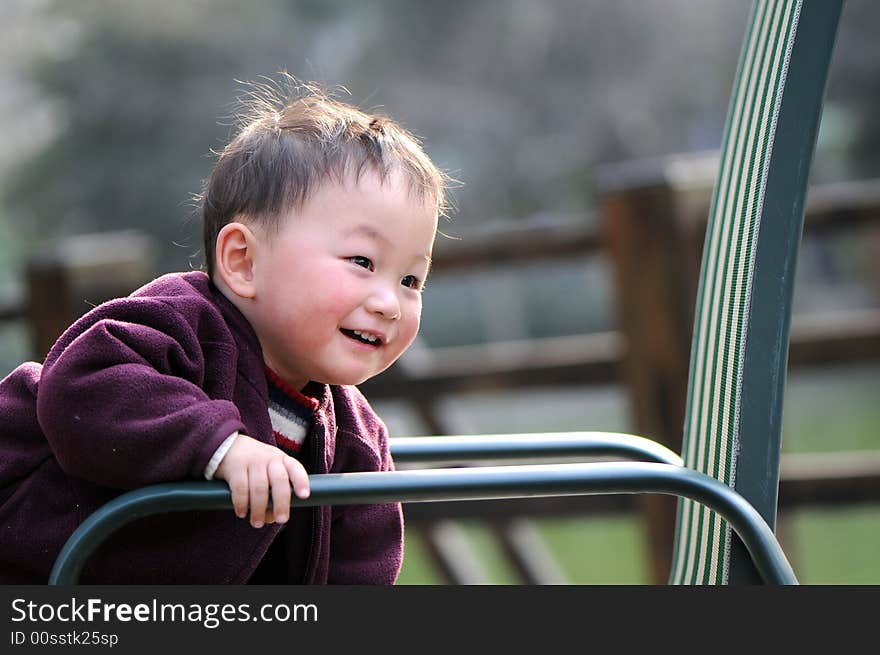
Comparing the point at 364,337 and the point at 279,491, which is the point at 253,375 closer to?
the point at 364,337

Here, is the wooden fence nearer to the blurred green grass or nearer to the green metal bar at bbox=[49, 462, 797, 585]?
the blurred green grass

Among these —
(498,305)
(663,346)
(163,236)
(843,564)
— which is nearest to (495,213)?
(498,305)

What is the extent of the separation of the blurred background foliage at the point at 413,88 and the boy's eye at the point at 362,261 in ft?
32.5

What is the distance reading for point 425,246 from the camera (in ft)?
4.16

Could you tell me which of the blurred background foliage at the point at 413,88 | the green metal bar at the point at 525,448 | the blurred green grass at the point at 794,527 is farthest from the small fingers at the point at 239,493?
the blurred background foliage at the point at 413,88

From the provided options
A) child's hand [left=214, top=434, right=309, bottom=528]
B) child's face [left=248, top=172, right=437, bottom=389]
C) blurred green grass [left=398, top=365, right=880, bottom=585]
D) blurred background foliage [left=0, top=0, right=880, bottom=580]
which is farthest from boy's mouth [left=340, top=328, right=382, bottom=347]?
blurred background foliage [left=0, top=0, right=880, bottom=580]

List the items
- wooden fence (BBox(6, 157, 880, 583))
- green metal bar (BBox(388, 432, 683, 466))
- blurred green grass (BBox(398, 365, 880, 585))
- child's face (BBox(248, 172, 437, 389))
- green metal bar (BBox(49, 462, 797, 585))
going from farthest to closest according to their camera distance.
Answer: blurred green grass (BBox(398, 365, 880, 585)) → wooden fence (BBox(6, 157, 880, 583)) → green metal bar (BBox(388, 432, 683, 466)) → child's face (BBox(248, 172, 437, 389)) → green metal bar (BBox(49, 462, 797, 585))

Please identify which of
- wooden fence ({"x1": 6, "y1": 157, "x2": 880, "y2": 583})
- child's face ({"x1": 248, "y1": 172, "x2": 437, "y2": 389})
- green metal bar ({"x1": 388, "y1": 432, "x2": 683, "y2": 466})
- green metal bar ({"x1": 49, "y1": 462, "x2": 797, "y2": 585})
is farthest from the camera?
wooden fence ({"x1": 6, "y1": 157, "x2": 880, "y2": 583})

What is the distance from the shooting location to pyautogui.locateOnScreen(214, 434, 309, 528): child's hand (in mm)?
996

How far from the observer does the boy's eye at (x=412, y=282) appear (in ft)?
4.18

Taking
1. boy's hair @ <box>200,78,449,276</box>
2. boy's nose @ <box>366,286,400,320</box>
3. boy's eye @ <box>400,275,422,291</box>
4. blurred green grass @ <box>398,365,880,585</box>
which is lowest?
blurred green grass @ <box>398,365,880,585</box>

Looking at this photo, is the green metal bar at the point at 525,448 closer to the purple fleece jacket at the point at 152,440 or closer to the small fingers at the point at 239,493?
the purple fleece jacket at the point at 152,440

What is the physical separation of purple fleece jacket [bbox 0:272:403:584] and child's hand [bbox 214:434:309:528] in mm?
28

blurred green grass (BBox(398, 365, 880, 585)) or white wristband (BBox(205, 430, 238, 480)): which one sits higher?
white wristband (BBox(205, 430, 238, 480))
